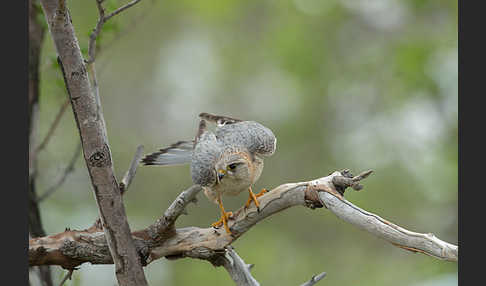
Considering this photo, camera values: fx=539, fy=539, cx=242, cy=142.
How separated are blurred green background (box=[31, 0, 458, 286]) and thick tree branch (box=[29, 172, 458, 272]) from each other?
4.24m

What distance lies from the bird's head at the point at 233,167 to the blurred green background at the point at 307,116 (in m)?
4.22

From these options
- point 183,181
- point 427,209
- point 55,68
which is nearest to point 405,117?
point 427,209

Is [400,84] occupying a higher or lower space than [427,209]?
higher

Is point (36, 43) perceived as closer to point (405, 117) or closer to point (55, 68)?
point (55, 68)

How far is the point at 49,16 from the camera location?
2.42 metres

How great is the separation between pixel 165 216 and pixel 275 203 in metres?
0.63

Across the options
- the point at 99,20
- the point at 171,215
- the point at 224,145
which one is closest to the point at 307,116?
the point at 224,145

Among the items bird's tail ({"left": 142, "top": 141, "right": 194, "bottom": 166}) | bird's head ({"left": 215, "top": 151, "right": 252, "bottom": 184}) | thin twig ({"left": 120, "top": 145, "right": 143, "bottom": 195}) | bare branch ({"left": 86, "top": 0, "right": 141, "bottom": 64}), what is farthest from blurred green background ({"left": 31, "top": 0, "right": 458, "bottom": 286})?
bare branch ({"left": 86, "top": 0, "right": 141, "bottom": 64})

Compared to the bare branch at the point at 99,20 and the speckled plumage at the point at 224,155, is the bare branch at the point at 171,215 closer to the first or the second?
the speckled plumage at the point at 224,155

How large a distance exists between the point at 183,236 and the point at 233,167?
1.87 feet

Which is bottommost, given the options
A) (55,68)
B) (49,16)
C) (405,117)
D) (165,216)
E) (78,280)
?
(78,280)

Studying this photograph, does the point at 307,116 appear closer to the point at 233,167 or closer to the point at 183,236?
the point at 233,167

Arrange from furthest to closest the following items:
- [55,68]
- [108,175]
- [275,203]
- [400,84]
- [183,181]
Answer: [183,181]
[400,84]
[55,68]
[275,203]
[108,175]

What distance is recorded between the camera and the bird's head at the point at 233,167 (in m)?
3.50
